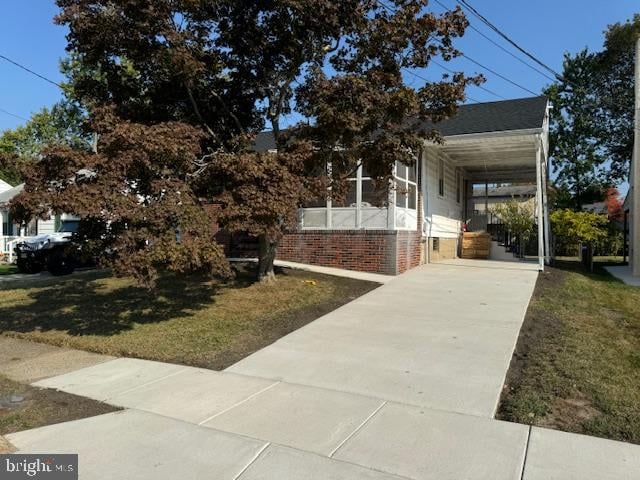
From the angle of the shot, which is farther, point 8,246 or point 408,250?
point 8,246

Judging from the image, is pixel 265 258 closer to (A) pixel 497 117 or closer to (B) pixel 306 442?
(B) pixel 306 442

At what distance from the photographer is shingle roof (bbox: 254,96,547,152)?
1370 cm

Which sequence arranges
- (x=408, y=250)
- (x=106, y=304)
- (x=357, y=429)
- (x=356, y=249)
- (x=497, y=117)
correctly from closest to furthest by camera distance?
(x=357, y=429) < (x=106, y=304) < (x=356, y=249) < (x=408, y=250) < (x=497, y=117)

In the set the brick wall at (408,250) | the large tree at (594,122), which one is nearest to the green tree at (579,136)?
the large tree at (594,122)

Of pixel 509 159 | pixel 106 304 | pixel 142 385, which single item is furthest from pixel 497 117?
pixel 142 385

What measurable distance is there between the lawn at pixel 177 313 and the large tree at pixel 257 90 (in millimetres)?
1301

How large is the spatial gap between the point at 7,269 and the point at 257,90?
40.8 ft

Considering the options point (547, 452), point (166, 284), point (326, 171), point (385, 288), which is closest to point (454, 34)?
point (326, 171)

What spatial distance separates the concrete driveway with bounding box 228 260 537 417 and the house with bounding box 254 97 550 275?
2.69m

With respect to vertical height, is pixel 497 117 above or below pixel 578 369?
above

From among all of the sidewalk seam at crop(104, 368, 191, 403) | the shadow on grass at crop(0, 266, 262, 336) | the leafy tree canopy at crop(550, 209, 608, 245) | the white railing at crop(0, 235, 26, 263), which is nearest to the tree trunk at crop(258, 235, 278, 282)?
the shadow on grass at crop(0, 266, 262, 336)

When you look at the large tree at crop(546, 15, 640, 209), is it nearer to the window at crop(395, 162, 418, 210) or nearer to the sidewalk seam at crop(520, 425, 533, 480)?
the window at crop(395, 162, 418, 210)

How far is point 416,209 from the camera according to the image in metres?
14.8

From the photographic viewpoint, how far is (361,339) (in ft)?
22.9
